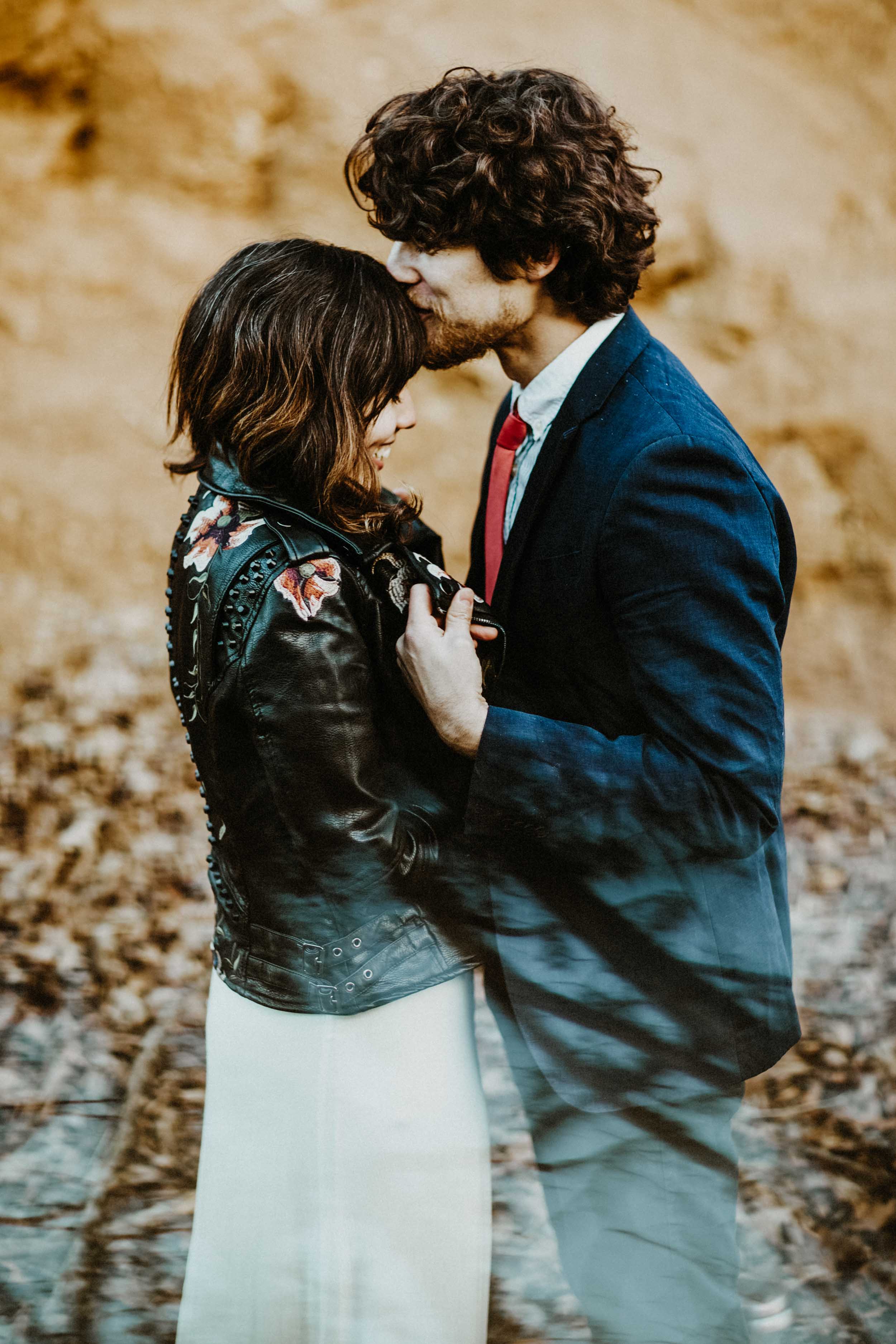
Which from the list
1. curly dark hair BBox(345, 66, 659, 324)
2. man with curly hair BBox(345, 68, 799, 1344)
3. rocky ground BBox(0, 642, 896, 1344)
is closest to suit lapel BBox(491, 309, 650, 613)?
man with curly hair BBox(345, 68, 799, 1344)

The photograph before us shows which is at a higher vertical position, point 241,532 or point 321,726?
point 241,532

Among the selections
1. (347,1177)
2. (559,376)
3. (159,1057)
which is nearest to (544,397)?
(559,376)

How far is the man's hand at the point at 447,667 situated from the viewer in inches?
49.6

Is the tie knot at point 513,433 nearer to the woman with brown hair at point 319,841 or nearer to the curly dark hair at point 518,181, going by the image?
the curly dark hair at point 518,181

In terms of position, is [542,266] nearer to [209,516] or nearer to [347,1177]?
[209,516]

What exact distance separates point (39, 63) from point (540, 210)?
3.83 meters

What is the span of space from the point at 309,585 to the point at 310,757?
20 centimetres

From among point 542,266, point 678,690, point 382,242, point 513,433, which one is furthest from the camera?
point 382,242

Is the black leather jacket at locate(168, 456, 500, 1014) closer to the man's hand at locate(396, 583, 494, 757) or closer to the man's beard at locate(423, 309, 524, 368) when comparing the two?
the man's hand at locate(396, 583, 494, 757)

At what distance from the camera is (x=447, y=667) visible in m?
1.26

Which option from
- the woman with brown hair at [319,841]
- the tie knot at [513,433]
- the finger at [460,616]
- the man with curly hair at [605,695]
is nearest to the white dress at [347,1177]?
the woman with brown hair at [319,841]

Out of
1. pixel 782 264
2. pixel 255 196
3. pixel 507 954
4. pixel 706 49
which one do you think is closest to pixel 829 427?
pixel 782 264

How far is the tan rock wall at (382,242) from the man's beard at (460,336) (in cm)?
290

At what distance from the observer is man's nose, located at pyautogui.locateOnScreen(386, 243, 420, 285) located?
5.17 ft
